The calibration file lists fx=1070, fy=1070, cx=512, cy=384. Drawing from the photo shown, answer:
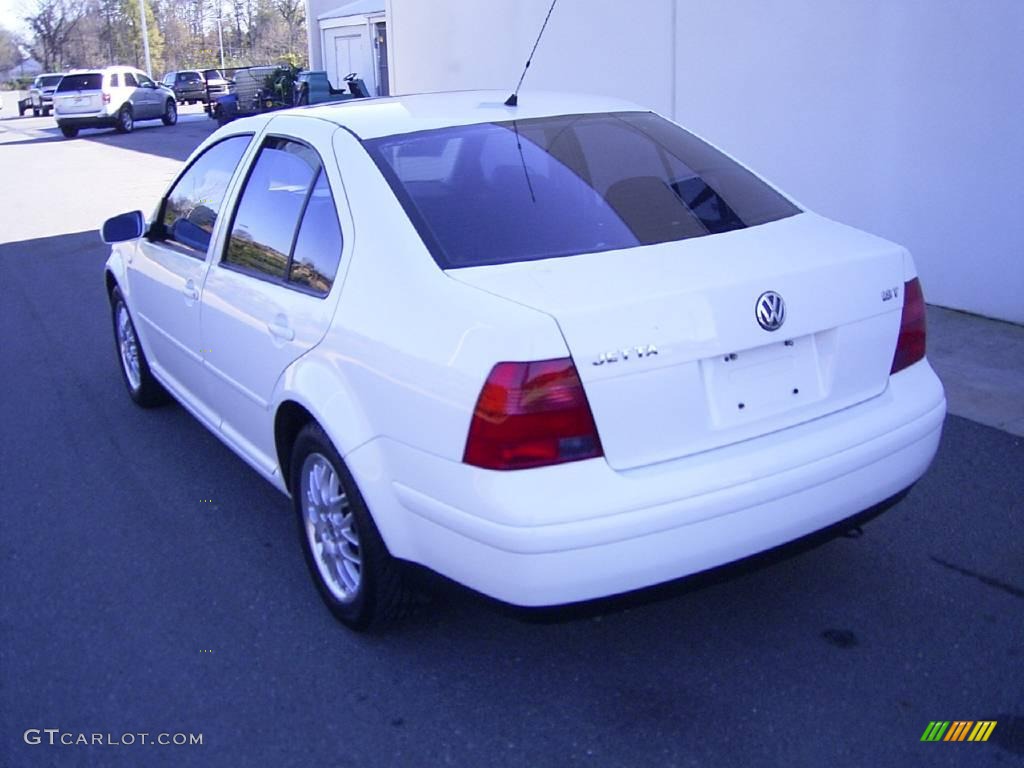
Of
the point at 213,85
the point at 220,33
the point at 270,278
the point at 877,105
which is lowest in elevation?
the point at 270,278

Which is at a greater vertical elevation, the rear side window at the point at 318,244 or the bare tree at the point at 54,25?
the bare tree at the point at 54,25

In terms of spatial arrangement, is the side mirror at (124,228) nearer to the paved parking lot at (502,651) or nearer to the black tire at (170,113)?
the paved parking lot at (502,651)

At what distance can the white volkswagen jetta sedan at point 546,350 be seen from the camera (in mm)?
2770

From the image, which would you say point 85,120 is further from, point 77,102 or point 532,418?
point 532,418

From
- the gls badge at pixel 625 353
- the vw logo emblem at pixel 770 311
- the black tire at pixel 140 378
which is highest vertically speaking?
the vw logo emblem at pixel 770 311

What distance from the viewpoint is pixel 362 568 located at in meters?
3.38

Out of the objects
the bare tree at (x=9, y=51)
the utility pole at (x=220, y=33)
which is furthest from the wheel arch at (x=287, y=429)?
the bare tree at (x=9, y=51)

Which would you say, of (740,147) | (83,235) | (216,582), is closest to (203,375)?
(216,582)

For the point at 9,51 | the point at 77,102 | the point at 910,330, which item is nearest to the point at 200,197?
the point at 910,330

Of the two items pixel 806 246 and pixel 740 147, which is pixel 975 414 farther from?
pixel 740 147

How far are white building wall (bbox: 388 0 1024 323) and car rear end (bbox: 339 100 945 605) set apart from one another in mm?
3817

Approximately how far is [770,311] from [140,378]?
408 centimetres

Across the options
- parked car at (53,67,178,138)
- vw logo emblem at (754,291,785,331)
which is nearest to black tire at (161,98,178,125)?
parked car at (53,67,178,138)

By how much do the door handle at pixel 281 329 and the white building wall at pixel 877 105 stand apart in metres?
5.04
